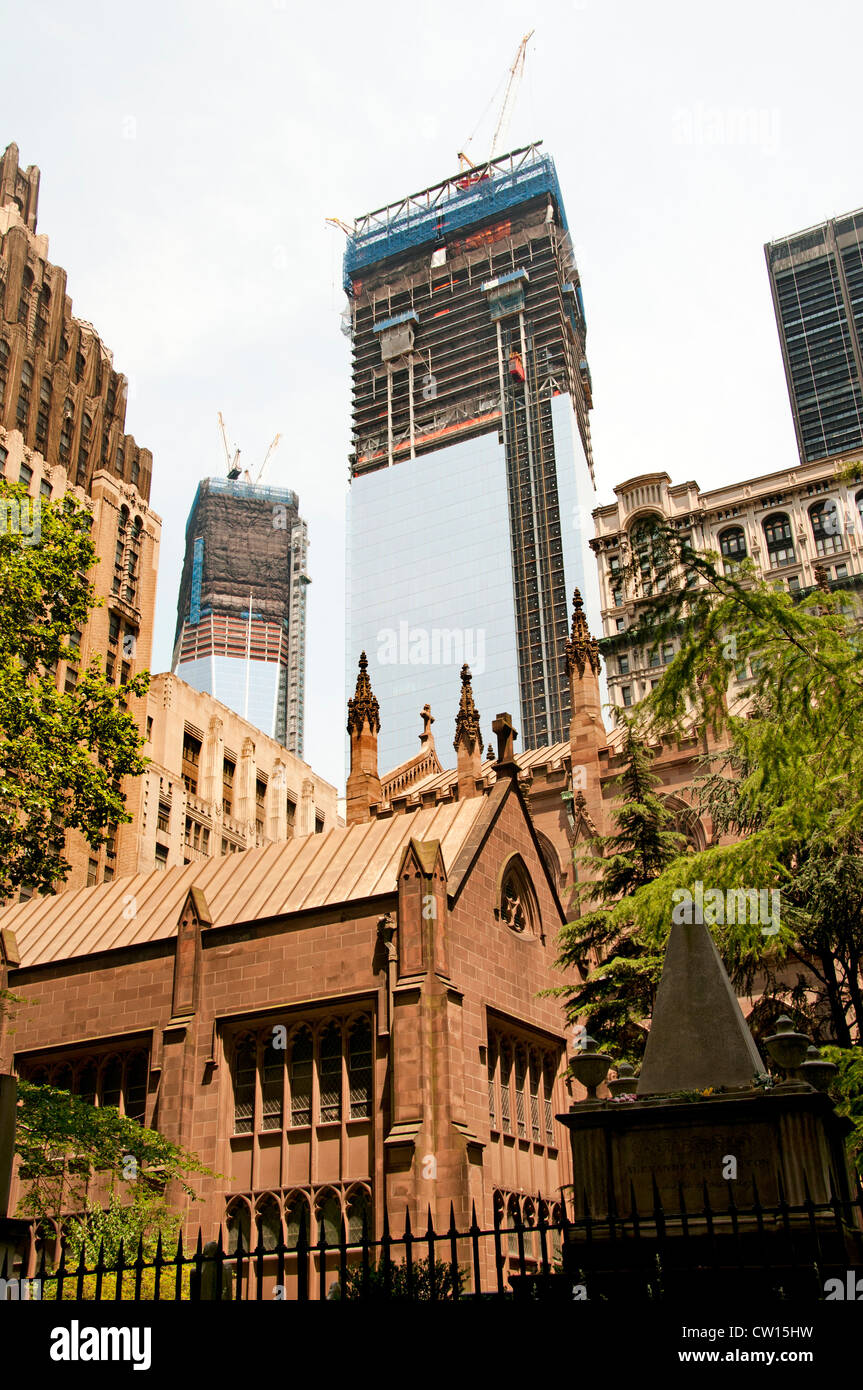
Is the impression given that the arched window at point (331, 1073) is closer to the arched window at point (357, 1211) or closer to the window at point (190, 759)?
the arched window at point (357, 1211)

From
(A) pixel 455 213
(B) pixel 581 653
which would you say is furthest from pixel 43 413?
(A) pixel 455 213

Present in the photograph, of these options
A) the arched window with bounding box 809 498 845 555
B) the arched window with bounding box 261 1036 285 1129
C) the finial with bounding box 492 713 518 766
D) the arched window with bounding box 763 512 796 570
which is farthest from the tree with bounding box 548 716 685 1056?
the arched window with bounding box 763 512 796 570

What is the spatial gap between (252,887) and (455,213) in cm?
16228

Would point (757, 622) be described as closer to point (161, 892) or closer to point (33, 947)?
point (161, 892)

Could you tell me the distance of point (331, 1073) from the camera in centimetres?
2319

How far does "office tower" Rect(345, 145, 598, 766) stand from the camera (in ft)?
452

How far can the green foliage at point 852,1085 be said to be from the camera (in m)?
14.9

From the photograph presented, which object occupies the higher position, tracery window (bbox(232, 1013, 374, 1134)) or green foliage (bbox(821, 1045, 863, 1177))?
tracery window (bbox(232, 1013, 374, 1134))

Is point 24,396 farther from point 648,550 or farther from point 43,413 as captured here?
point 648,550

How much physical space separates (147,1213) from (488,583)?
121582 mm

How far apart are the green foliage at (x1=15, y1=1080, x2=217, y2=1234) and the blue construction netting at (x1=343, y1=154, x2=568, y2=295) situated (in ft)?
540

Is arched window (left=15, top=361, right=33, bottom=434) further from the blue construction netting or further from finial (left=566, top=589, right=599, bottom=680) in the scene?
the blue construction netting

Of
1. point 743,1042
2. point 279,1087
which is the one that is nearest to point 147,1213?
point 279,1087
